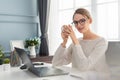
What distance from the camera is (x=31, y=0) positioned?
14.1 feet

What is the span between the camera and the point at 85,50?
5.77 ft

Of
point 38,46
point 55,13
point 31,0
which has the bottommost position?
point 38,46

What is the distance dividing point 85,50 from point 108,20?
160cm

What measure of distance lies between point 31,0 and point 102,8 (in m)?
1.67

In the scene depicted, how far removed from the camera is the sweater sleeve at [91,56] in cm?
157

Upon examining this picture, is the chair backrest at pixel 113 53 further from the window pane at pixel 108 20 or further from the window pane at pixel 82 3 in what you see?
the window pane at pixel 82 3

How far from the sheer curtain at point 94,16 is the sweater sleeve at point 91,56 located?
154 cm

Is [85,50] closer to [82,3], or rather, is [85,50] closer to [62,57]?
[62,57]

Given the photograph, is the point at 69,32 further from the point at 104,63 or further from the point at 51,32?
the point at 51,32

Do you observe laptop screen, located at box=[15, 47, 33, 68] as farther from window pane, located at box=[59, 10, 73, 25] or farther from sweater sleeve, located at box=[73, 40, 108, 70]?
window pane, located at box=[59, 10, 73, 25]

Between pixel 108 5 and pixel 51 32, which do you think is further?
pixel 51 32

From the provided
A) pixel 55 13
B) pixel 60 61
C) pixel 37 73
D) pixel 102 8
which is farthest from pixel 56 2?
pixel 37 73

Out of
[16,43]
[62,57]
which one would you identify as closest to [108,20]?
[62,57]

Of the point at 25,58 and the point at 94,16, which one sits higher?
the point at 94,16
